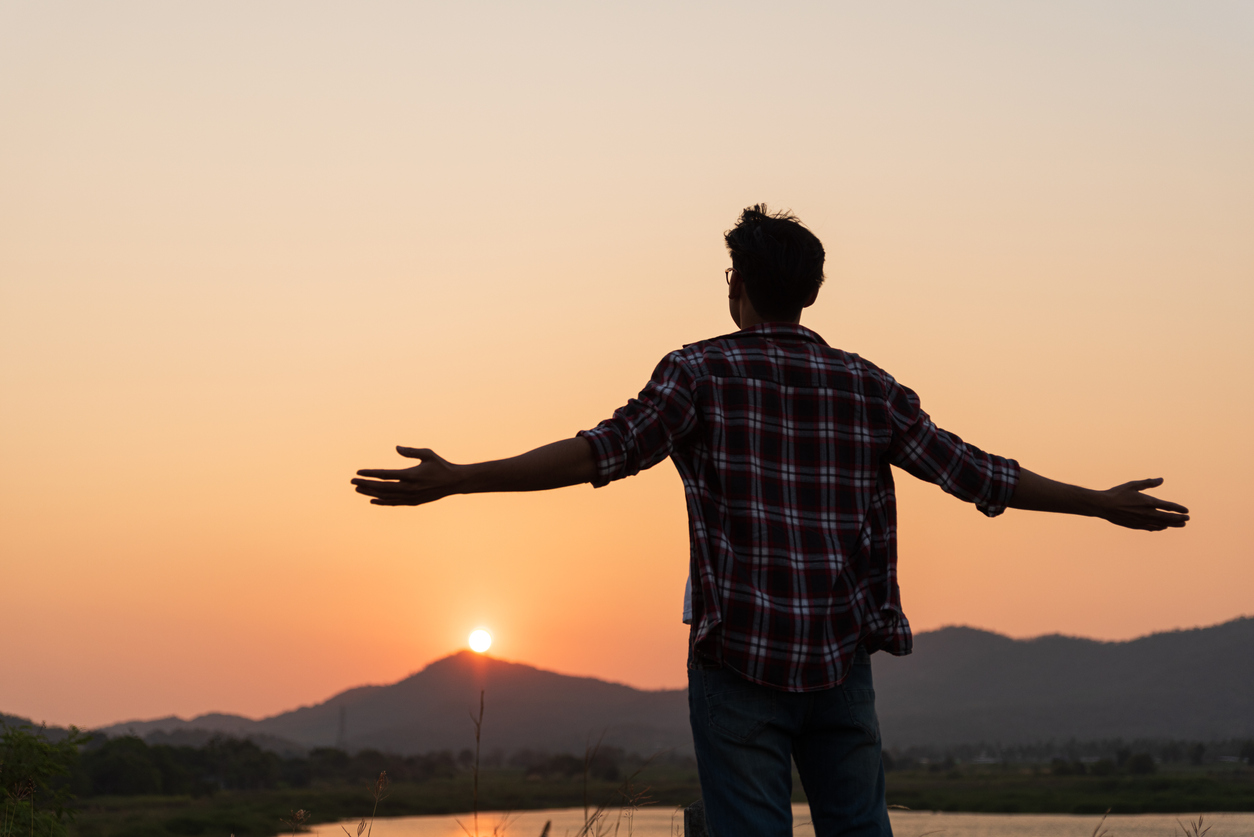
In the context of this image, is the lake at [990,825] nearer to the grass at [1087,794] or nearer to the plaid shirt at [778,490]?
the grass at [1087,794]

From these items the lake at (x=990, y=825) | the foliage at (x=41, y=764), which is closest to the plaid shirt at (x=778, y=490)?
the foliage at (x=41, y=764)

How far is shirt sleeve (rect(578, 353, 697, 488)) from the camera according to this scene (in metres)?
2.40

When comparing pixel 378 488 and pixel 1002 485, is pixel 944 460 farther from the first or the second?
pixel 378 488

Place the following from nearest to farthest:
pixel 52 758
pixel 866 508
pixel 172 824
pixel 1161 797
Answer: pixel 866 508
pixel 52 758
pixel 172 824
pixel 1161 797

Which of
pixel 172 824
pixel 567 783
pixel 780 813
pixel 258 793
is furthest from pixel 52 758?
pixel 567 783

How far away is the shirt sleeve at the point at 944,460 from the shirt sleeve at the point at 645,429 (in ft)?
2.06

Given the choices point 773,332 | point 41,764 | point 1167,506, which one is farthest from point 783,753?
point 41,764

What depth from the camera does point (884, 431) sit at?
8.82ft

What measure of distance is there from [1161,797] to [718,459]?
11545 centimetres

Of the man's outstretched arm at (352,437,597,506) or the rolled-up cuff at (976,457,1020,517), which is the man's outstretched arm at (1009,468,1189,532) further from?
the man's outstretched arm at (352,437,597,506)

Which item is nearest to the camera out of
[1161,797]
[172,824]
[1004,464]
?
[1004,464]

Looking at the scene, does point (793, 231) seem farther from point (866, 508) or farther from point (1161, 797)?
point (1161, 797)

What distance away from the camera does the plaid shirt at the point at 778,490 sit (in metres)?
2.37

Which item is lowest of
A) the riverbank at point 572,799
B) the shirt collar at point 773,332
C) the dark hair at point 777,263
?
the riverbank at point 572,799
